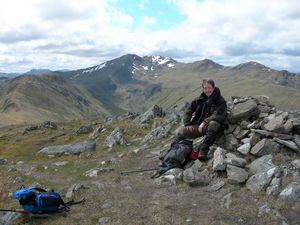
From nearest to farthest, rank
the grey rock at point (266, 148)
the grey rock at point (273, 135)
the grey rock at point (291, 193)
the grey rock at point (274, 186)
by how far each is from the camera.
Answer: the grey rock at point (291, 193), the grey rock at point (274, 186), the grey rock at point (266, 148), the grey rock at point (273, 135)

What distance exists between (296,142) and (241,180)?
15.0 ft

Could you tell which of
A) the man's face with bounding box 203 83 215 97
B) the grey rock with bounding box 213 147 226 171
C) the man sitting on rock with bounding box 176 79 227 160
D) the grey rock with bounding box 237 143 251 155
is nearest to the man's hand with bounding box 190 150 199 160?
the man sitting on rock with bounding box 176 79 227 160

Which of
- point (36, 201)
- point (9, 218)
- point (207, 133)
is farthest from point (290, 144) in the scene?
point (9, 218)

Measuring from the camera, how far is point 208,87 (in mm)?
21906

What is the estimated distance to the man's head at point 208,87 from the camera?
71.6 ft

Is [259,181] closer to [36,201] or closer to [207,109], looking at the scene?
[207,109]

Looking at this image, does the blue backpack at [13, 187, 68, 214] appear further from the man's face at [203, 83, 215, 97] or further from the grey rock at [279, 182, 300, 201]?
the man's face at [203, 83, 215, 97]

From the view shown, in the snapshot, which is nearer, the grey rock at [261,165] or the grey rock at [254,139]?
the grey rock at [261,165]

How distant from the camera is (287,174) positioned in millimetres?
18297

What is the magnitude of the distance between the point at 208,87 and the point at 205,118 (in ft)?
7.71

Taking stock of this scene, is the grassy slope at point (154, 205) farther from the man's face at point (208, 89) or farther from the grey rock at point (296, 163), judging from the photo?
the man's face at point (208, 89)

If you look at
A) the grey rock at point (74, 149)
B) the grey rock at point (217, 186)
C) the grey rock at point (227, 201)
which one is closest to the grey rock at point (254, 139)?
the grey rock at point (217, 186)

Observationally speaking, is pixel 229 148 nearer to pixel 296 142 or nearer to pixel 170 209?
pixel 296 142

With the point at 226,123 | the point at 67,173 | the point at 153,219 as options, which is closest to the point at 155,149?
the point at 67,173
